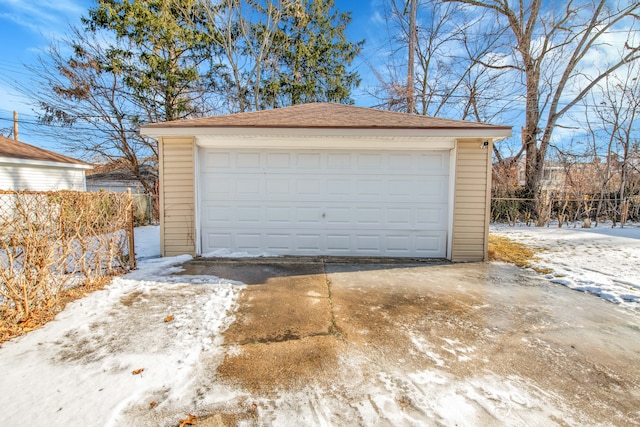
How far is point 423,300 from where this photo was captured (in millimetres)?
3531

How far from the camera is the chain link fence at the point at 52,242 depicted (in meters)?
2.61

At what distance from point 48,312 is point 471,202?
6.34 m

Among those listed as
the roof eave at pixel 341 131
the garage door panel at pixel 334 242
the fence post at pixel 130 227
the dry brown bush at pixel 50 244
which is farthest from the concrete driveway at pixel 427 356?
the roof eave at pixel 341 131

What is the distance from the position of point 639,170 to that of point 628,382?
53.4ft

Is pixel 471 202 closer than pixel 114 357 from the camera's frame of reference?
No

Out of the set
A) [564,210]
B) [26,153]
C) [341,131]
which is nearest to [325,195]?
[341,131]

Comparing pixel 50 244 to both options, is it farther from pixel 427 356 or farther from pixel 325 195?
pixel 325 195

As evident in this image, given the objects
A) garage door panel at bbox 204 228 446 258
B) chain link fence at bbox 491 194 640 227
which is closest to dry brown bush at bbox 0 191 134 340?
garage door panel at bbox 204 228 446 258

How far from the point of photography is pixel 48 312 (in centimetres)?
290

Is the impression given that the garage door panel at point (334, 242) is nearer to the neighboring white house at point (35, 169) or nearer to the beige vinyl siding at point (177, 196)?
the beige vinyl siding at point (177, 196)

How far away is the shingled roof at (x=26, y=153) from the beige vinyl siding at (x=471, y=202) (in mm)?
12875

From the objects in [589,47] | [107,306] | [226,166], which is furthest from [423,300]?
[589,47]

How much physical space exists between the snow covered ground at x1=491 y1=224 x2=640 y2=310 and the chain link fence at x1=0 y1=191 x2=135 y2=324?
6541mm

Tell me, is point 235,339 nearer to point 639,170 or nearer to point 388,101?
point 388,101
